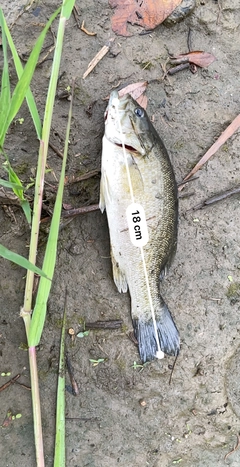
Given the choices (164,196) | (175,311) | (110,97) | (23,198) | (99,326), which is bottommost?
(99,326)

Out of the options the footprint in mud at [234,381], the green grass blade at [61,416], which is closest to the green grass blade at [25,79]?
the green grass blade at [61,416]

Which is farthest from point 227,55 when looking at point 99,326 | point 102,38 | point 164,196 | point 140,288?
point 99,326

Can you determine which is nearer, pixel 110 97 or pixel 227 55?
pixel 110 97

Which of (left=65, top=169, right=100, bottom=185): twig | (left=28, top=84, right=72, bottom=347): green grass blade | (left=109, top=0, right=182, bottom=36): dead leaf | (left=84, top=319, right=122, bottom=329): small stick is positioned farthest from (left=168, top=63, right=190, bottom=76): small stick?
(left=84, top=319, right=122, bottom=329): small stick

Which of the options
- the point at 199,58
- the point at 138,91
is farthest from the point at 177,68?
the point at 138,91

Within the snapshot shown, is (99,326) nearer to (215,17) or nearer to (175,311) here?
(175,311)

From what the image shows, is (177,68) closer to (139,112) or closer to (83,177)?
(139,112)

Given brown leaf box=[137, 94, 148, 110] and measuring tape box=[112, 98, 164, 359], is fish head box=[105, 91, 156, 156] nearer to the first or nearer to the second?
measuring tape box=[112, 98, 164, 359]

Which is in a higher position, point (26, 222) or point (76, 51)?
point (76, 51)
